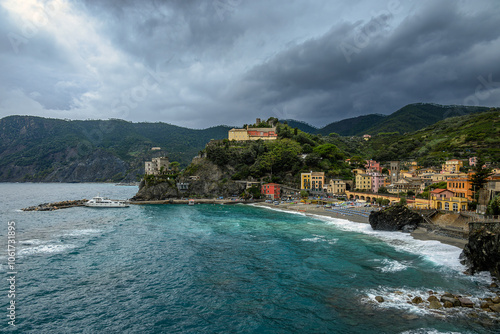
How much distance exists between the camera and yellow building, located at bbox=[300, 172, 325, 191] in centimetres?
7862

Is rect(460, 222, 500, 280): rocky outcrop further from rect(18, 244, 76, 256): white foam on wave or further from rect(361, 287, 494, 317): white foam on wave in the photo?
rect(18, 244, 76, 256): white foam on wave

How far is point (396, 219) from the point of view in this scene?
3862 centimetres

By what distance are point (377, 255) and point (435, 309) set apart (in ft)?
35.3

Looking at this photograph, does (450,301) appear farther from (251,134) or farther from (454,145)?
(454,145)

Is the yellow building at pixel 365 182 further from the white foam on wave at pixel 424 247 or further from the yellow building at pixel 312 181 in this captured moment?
the white foam on wave at pixel 424 247

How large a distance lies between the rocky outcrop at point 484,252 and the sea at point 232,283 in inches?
45.0

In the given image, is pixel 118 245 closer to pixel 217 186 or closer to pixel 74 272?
pixel 74 272

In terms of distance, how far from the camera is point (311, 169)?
284 feet

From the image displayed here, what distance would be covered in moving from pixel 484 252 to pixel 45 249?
41.9m

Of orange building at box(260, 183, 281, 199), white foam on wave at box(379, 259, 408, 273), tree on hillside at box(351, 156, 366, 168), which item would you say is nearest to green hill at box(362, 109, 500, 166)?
tree on hillside at box(351, 156, 366, 168)

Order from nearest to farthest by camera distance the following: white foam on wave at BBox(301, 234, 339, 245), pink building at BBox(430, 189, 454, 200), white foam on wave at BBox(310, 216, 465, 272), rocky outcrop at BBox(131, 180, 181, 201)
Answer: white foam on wave at BBox(310, 216, 465, 272)
white foam on wave at BBox(301, 234, 339, 245)
pink building at BBox(430, 189, 454, 200)
rocky outcrop at BBox(131, 180, 181, 201)

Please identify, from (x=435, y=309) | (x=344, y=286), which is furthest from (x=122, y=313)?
(x=435, y=309)

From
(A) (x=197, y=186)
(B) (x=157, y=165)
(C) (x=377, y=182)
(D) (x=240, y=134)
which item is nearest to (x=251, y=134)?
(D) (x=240, y=134)

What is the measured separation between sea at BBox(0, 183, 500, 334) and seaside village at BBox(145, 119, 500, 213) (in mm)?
13940
